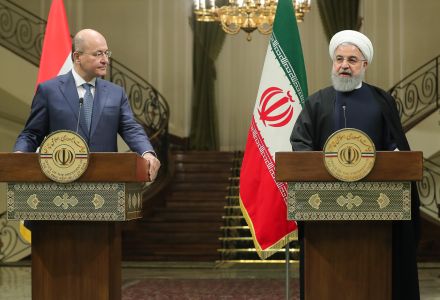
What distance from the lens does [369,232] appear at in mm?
3840

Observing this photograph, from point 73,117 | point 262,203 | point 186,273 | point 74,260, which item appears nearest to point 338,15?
point 186,273

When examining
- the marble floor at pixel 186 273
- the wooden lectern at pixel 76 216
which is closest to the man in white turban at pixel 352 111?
the wooden lectern at pixel 76 216

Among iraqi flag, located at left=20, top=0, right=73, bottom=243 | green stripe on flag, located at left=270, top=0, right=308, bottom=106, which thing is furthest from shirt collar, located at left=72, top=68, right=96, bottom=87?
iraqi flag, located at left=20, top=0, right=73, bottom=243

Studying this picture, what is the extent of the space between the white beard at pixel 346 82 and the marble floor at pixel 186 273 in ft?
14.3

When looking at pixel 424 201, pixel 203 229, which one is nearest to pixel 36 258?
pixel 203 229

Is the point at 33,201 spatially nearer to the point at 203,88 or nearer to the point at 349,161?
the point at 349,161

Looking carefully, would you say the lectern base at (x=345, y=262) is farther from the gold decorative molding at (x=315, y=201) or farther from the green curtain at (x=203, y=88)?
the green curtain at (x=203, y=88)

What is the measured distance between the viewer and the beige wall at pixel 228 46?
51.3 feet

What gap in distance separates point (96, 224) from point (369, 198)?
122 centimetres

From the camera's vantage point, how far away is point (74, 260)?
12.7ft

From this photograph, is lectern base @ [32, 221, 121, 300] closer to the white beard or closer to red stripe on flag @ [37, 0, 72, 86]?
the white beard

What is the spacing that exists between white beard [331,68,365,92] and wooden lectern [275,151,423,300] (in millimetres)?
758

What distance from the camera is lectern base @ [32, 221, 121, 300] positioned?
12.7 ft

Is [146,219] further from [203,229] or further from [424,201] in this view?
[424,201]
